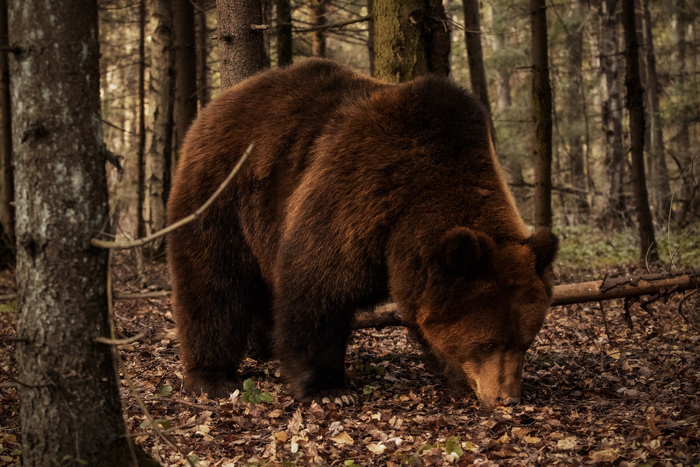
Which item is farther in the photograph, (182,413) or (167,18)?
(167,18)

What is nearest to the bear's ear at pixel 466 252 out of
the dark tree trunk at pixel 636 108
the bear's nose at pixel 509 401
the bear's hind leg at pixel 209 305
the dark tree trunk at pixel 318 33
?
the bear's nose at pixel 509 401

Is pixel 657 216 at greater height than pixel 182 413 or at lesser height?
greater

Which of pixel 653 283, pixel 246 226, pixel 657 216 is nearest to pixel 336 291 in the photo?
pixel 246 226

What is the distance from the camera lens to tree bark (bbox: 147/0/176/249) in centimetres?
1336

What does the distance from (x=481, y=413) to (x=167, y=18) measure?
11836 millimetres

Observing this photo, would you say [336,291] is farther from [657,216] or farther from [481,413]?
[657,216]

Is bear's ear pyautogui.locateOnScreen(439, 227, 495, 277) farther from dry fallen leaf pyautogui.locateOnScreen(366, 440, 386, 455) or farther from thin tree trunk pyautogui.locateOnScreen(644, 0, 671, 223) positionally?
thin tree trunk pyautogui.locateOnScreen(644, 0, 671, 223)

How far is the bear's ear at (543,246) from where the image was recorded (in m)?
4.51

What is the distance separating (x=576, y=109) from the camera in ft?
82.9

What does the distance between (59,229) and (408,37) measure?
181 inches

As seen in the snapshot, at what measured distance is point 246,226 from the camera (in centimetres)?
536

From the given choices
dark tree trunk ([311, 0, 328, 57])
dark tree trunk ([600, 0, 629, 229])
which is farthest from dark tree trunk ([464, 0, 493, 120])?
dark tree trunk ([600, 0, 629, 229])

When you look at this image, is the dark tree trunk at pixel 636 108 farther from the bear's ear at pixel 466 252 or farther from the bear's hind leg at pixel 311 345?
the bear's hind leg at pixel 311 345

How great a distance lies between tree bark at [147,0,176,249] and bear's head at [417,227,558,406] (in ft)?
32.6
